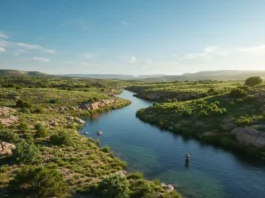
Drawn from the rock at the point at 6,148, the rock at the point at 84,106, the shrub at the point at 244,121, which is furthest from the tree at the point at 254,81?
the rock at the point at 6,148

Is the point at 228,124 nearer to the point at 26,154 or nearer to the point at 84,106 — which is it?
the point at 26,154

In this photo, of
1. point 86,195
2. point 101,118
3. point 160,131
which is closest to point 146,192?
point 86,195

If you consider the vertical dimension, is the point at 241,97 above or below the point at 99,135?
above

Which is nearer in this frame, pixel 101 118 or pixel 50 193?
pixel 50 193

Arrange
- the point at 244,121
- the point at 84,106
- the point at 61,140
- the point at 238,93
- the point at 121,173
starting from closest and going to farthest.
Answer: the point at 121,173
the point at 61,140
the point at 244,121
the point at 238,93
the point at 84,106

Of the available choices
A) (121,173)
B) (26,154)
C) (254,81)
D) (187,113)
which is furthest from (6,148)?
(254,81)

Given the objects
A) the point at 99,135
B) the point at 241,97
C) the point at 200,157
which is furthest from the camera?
the point at 241,97

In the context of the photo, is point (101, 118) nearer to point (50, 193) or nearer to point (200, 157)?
point (200, 157)
